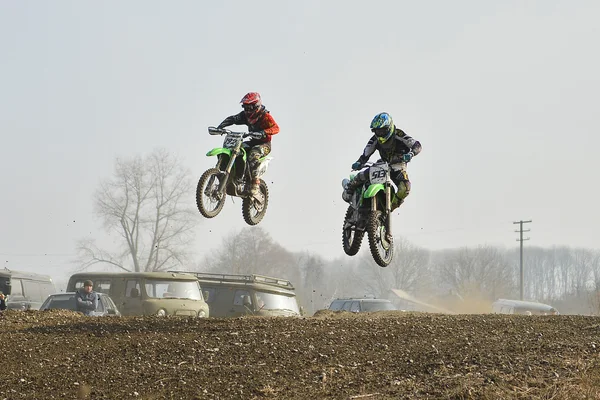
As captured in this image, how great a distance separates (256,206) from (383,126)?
11.0ft

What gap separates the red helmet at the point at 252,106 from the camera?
1498cm

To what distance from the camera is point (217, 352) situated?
12344 millimetres

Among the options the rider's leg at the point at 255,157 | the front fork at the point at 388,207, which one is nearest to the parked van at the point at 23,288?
the rider's leg at the point at 255,157

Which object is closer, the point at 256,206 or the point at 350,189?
the point at 350,189

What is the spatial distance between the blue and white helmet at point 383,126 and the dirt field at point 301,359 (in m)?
3.29

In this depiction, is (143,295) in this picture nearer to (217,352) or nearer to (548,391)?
(217,352)

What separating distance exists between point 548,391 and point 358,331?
168 inches

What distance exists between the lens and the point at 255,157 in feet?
50.6

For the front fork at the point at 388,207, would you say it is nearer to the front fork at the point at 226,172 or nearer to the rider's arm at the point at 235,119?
the front fork at the point at 226,172

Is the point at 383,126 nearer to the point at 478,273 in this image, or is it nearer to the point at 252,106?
the point at 252,106

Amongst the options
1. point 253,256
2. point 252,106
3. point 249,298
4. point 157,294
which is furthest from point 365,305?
point 253,256

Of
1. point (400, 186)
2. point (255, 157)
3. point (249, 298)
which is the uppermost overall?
point (255, 157)

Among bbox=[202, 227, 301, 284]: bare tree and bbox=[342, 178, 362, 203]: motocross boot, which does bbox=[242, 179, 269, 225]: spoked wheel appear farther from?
bbox=[202, 227, 301, 284]: bare tree

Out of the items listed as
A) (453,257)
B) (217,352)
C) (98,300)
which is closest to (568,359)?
(217,352)
